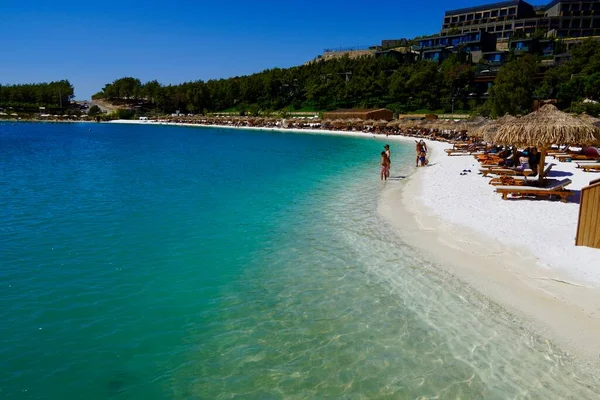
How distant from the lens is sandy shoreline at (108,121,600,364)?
6102 mm

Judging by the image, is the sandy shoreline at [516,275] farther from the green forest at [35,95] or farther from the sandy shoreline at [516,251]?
the green forest at [35,95]

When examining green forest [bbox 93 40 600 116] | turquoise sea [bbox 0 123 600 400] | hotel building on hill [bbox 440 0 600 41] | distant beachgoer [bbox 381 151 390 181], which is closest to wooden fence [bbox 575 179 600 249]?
turquoise sea [bbox 0 123 600 400]

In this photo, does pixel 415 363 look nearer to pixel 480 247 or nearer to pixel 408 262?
pixel 408 262

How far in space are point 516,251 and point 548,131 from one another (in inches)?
A: 224

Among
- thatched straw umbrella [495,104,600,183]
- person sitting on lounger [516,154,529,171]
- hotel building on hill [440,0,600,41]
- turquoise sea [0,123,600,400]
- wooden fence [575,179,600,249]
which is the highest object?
hotel building on hill [440,0,600,41]

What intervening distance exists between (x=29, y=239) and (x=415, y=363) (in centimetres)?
1026

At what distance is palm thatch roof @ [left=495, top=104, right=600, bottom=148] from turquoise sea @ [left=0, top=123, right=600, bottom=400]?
5057 millimetres

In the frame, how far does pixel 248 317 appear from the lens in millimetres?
6719

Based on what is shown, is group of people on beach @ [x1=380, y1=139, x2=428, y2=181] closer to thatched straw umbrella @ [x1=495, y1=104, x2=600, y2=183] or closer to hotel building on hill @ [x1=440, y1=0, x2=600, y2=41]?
thatched straw umbrella @ [x1=495, y1=104, x2=600, y2=183]

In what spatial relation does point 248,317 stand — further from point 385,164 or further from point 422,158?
point 422,158

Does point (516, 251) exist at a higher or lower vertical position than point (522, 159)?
lower

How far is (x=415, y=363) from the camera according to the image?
5457mm

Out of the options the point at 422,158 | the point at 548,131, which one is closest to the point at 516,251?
the point at 548,131

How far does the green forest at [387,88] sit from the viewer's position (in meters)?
50.6
